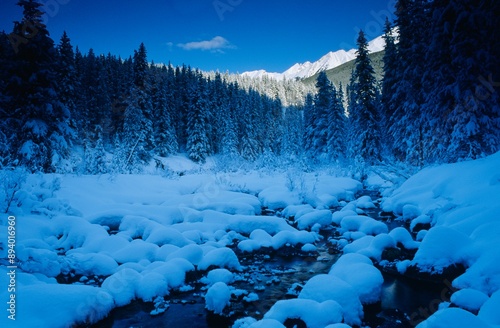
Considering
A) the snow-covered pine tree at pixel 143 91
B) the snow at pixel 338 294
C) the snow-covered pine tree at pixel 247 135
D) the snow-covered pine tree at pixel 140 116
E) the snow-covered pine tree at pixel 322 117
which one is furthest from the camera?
the snow-covered pine tree at pixel 247 135

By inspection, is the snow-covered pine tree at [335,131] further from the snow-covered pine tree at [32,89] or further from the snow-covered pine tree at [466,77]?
the snow-covered pine tree at [32,89]

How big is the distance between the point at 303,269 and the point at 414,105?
698 inches

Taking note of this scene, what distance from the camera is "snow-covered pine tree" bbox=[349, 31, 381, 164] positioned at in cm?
2712

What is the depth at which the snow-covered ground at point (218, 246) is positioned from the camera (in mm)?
4617

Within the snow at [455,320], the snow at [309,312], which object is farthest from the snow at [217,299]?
the snow at [455,320]

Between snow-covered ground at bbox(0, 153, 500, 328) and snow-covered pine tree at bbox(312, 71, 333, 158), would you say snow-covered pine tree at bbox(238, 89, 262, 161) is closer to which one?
snow-covered pine tree at bbox(312, 71, 333, 158)

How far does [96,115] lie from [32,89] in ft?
91.7

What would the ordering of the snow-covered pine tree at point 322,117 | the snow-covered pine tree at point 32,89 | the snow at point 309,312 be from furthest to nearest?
the snow-covered pine tree at point 322,117 < the snow-covered pine tree at point 32,89 < the snow at point 309,312

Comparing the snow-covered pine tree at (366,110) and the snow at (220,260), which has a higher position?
the snow-covered pine tree at (366,110)

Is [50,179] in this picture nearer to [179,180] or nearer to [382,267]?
[179,180]

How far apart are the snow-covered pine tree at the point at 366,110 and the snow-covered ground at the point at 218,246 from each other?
13.8 meters

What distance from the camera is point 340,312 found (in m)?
4.66

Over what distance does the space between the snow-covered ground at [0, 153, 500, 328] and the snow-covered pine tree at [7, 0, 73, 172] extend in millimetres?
6552

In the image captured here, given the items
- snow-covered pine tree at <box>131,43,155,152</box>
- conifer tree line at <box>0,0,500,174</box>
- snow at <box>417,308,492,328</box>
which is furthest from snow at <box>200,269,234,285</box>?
snow-covered pine tree at <box>131,43,155,152</box>
